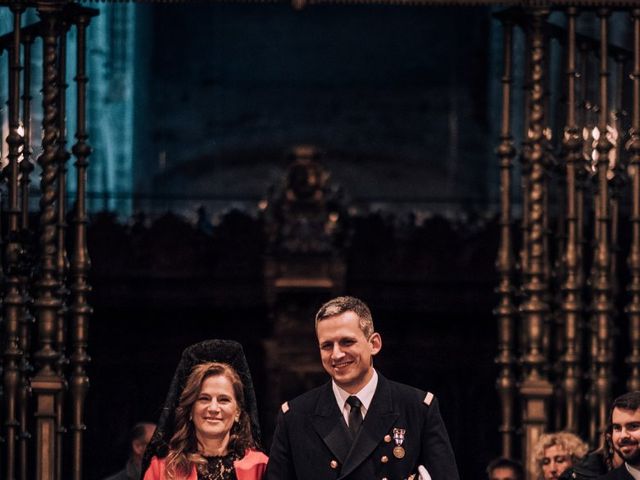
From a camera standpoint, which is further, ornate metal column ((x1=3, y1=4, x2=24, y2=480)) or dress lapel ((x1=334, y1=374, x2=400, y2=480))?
ornate metal column ((x1=3, y1=4, x2=24, y2=480))

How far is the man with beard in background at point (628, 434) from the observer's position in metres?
5.89

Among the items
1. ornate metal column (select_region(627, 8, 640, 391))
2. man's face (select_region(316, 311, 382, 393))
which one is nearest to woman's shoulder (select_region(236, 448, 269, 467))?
man's face (select_region(316, 311, 382, 393))

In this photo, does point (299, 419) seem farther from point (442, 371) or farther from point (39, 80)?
point (39, 80)

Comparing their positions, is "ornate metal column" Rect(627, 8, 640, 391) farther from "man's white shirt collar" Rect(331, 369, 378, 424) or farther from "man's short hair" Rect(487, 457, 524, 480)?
"man's white shirt collar" Rect(331, 369, 378, 424)

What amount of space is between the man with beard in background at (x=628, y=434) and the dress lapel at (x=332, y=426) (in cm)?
130

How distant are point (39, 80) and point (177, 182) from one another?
13.6 feet

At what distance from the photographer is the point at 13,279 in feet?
25.2

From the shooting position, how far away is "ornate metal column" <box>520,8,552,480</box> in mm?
7812

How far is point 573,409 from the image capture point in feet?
25.9

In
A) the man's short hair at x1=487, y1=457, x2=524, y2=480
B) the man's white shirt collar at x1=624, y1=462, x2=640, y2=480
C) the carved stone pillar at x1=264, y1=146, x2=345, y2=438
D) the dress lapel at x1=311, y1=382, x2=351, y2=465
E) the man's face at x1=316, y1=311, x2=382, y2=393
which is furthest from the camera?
the carved stone pillar at x1=264, y1=146, x2=345, y2=438

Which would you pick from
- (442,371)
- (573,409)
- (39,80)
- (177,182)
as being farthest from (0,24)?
(177,182)

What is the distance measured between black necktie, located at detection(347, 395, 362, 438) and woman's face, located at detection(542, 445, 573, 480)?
2.49 metres

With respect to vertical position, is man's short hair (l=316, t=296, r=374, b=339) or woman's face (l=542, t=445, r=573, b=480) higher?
man's short hair (l=316, t=296, r=374, b=339)

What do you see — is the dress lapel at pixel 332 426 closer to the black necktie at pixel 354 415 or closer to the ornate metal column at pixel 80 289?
the black necktie at pixel 354 415
